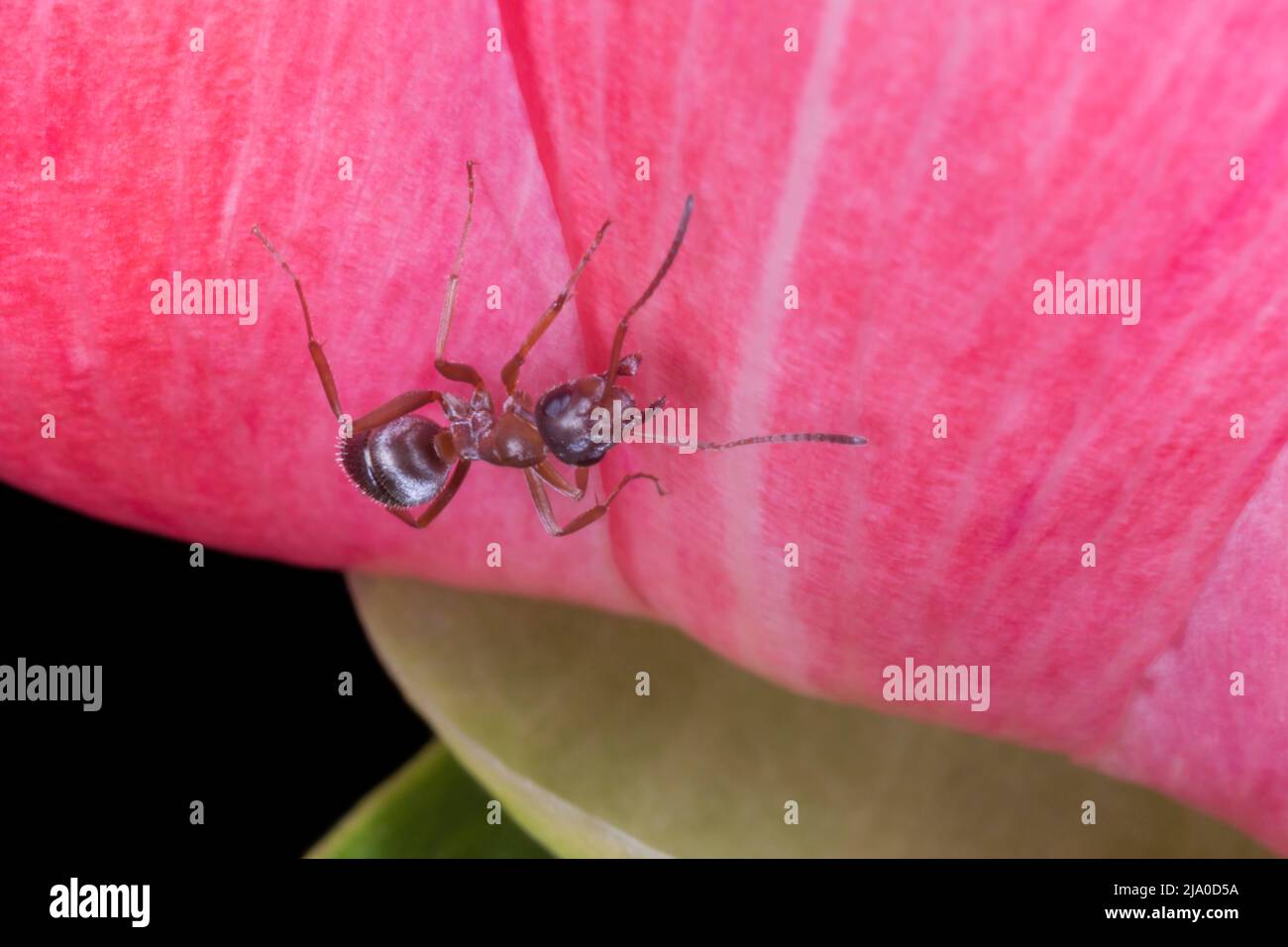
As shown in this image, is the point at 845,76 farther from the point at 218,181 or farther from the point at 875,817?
the point at 875,817

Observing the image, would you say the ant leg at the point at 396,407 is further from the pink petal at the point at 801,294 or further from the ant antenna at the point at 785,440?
the ant antenna at the point at 785,440

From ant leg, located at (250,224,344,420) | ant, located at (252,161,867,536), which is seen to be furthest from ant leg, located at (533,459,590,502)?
ant leg, located at (250,224,344,420)

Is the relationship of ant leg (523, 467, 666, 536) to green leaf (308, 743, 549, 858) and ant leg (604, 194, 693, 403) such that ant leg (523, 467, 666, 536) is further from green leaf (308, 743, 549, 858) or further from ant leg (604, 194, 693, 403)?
green leaf (308, 743, 549, 858)

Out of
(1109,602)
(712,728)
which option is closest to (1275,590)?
(1109,602)

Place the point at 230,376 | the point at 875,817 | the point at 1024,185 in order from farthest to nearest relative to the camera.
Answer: the point at 875,817 < the point at 230,376 < the point at 1024,185

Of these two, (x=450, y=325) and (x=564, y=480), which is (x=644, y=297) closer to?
(x=450, y=325)

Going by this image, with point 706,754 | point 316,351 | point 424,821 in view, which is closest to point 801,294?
point 316,351
